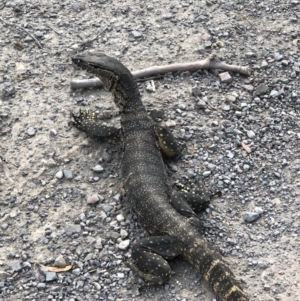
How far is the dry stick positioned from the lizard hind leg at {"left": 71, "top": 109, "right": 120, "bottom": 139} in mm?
516

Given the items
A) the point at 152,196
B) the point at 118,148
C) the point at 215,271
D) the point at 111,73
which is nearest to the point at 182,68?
the point at 111,73

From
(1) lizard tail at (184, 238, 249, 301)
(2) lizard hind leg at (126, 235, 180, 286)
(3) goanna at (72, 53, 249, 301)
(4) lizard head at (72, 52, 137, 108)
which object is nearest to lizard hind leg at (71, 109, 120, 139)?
(3) goanna at (72, 53, 249, 301)

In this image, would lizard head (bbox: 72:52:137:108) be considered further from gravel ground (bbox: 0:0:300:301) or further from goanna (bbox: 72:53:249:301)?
gravel ground (bbox: 0:0:300:301)

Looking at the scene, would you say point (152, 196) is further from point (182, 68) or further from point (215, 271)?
point (182, 68)

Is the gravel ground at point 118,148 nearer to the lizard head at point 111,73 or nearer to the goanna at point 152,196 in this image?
the goanna at point 152,196

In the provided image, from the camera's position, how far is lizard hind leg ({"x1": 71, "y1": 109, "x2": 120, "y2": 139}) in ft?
25.6

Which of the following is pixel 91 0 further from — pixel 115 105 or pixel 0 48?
pixel 115 105

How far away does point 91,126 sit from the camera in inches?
310

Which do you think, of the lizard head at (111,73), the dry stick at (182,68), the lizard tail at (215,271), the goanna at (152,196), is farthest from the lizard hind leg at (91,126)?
the lizard tail at (215,271)

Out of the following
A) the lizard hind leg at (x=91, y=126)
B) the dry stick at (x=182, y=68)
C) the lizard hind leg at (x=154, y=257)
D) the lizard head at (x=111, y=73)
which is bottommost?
the lizard hind leg at (x=154, y=257)

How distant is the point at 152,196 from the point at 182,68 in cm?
238

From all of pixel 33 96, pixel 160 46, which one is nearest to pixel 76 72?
pixel 33 96

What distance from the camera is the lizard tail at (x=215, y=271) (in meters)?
6.17

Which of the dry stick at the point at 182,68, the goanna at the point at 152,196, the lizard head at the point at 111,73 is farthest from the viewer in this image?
the dry stick at the point at 182,68
